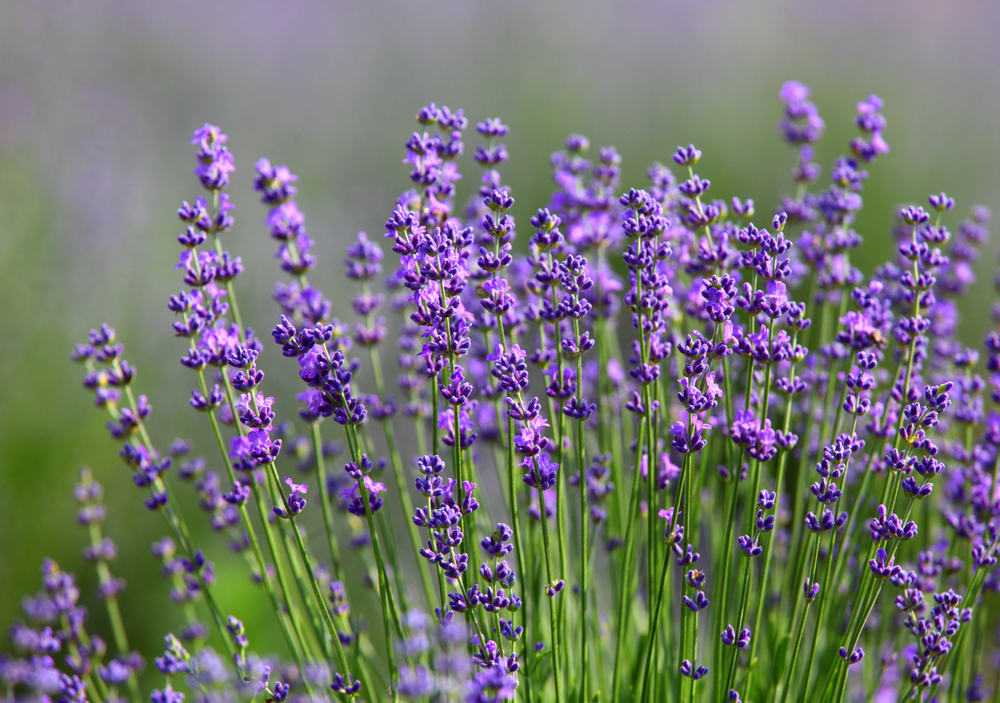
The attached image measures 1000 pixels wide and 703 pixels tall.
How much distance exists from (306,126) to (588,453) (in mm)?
4530

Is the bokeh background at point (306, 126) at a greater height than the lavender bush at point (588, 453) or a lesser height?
greater

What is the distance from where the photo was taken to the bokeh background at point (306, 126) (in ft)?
11.1

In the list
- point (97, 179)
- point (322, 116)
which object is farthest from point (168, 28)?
point (97, 179)

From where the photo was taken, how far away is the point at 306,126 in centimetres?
575

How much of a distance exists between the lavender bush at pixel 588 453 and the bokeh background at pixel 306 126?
149 centimetres

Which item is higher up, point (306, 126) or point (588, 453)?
point (306, 126)

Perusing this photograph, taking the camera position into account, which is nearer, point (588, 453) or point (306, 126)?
point (588, 453)

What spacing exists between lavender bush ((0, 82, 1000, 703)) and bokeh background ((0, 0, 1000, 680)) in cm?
149

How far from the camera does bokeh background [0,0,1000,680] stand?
11.1 feet

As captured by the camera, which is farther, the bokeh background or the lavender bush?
the bokeh background

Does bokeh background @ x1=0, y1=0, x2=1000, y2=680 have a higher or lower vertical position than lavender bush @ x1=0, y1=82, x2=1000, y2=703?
higher

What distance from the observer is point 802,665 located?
1810 millimetres

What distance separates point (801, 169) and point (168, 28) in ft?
17.5

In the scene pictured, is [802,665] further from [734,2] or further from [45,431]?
[734,2]
